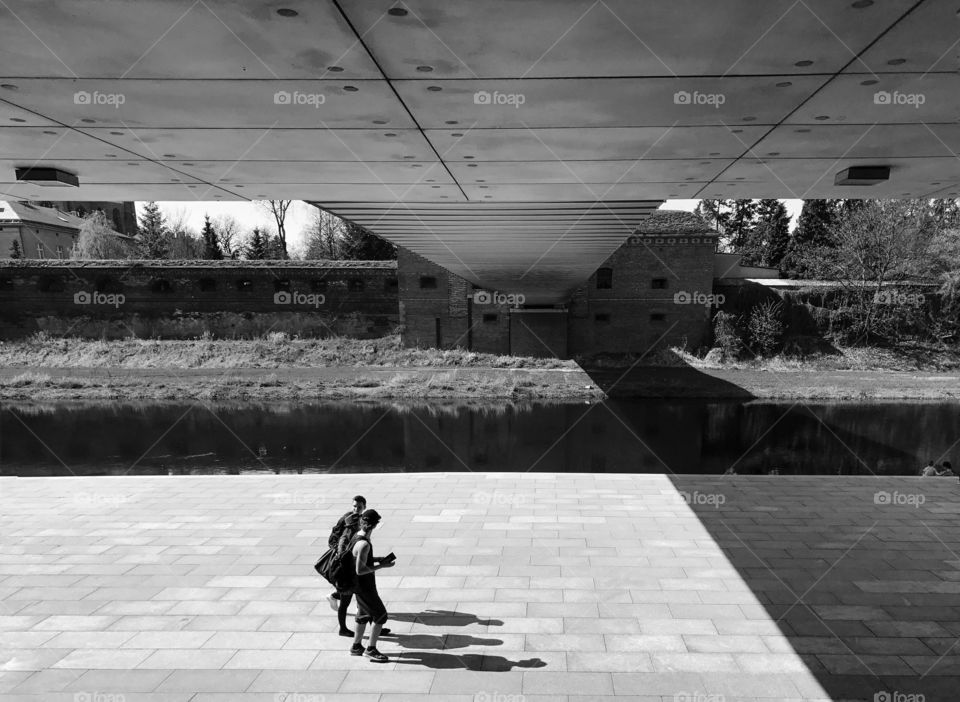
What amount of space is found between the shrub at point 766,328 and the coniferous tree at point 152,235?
42576 millimetres

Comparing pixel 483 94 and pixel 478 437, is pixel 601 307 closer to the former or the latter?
pixel 478 437

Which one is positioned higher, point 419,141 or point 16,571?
point 419,141

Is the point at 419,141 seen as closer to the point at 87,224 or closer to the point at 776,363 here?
the point at 776,363

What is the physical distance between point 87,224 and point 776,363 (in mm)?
45816

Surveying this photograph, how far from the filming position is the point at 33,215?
5162 centimetres

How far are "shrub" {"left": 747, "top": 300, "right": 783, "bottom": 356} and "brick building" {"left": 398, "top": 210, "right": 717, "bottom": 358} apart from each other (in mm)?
2215

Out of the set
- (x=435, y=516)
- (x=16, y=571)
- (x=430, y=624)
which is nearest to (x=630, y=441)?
(x=435, y=516)

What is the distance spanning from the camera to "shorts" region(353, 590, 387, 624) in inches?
195

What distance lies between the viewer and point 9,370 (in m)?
27.8

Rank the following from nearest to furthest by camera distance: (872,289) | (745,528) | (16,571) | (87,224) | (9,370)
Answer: (16,571) → (745,528) → (9,370) → (872,289) → (87,224)

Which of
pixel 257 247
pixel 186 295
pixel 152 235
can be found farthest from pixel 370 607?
pixel 152 235

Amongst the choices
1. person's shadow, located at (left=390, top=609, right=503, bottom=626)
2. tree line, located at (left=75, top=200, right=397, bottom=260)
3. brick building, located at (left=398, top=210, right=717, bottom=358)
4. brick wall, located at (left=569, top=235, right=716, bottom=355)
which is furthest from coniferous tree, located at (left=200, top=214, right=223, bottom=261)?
person's shadow, located at (left=390, top=609, right=503, bottom=626)

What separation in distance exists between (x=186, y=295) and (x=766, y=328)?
98.1 ft

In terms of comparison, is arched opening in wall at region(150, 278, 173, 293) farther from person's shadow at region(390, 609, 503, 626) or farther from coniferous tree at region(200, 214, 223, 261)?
person's shadow at region(390, 609, 503, 626)
